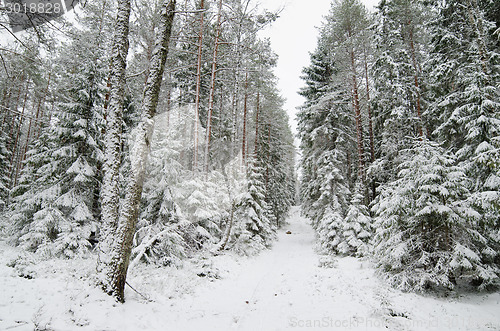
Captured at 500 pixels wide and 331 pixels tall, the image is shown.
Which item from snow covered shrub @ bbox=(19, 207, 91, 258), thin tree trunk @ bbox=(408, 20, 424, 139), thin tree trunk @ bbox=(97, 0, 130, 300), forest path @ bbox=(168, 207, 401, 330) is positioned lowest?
forest path @ bbox=(168, 207, 401, 330)

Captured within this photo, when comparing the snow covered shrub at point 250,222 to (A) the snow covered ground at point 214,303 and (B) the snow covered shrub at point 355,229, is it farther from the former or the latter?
(B) the snow covered shrub at point 355,229

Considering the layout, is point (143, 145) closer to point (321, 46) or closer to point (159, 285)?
point (159, 285)

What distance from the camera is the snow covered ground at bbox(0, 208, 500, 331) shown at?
15.9 ft

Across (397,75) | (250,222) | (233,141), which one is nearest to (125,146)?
(233,141)

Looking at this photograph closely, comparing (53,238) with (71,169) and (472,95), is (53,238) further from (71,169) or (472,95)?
(472,95)

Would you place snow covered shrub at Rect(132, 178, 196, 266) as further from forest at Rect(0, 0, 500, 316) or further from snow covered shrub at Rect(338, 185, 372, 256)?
snow covered shrub at Rect(338, 185, 372, 256)

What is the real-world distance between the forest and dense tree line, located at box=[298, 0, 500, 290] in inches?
3.2

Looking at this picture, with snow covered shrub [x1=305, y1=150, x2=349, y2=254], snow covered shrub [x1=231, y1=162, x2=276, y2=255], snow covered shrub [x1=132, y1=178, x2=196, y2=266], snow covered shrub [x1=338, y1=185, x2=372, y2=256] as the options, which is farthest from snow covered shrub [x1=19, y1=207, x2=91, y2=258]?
snow covered shrub [x1=338, y1=185, x2=372, y2=256]

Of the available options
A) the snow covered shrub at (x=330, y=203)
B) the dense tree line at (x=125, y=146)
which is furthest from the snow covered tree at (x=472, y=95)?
the dense tree line at (x=125, y=146)

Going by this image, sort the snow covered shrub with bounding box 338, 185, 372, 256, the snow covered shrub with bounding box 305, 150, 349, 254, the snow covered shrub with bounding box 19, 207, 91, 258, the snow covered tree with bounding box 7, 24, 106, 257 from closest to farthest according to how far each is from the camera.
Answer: the snow covered shrub with bounding box 19, 207, 91, 258 < the snow covered tree with bounding box 7, 24, 106, 257 < the snow covered shrub with bounding box 338, 185, 372, 256 < the snow covered shrub with bounding box 305, 150, 349, 254

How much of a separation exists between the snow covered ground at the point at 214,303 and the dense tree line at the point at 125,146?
2.77ft

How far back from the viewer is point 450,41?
12.1 meters

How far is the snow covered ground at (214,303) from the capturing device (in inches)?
190

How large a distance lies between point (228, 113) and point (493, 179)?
50.7 feet
